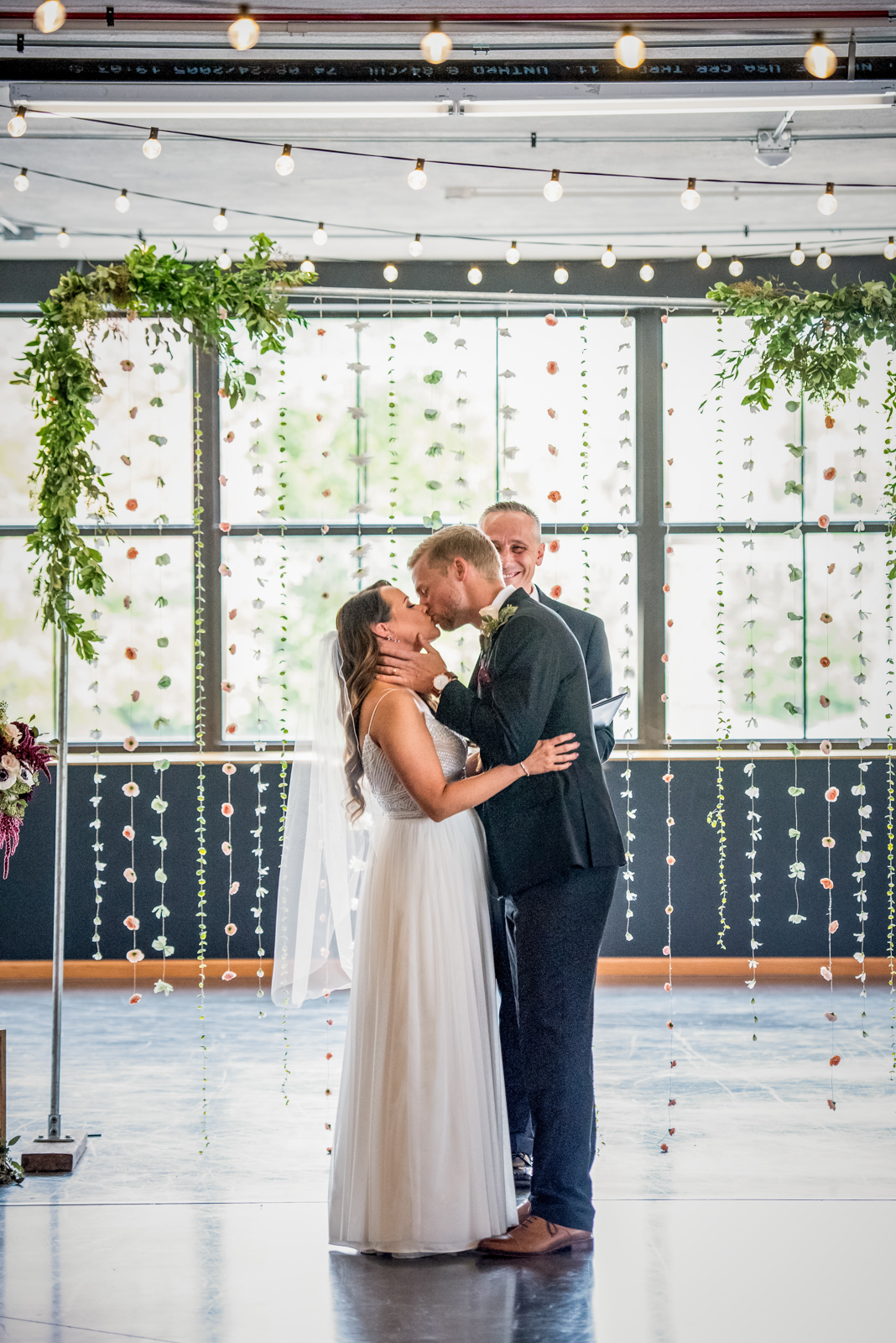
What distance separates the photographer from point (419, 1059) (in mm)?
3025

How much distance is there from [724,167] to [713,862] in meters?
3.54

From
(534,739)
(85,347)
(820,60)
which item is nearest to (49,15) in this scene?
(85,347)

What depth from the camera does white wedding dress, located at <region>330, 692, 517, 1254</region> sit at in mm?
3008

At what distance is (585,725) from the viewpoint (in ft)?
10.4

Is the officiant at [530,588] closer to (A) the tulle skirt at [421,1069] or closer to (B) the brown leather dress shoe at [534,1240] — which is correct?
(B) the brown leather dress shoe at [534,1240]

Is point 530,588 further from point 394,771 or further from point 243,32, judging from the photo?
point 243,32

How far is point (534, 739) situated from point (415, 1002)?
2.38 feet

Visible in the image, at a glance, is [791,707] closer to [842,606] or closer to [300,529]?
[842,606]

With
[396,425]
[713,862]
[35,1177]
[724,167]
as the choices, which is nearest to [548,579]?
[396,425]

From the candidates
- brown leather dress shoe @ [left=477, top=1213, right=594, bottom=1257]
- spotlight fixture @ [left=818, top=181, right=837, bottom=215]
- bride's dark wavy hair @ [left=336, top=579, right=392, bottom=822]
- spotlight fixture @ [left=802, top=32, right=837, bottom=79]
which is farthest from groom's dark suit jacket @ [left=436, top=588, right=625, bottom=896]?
spotlight fixture @ [left=818, top=181, right=837, bottom=215]

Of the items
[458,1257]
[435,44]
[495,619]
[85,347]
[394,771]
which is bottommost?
[458,1257]

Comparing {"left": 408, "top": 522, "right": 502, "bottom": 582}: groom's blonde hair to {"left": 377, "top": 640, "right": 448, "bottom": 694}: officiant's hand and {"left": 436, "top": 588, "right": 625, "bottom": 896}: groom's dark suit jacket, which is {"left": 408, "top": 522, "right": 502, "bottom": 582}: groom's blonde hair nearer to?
{"left": 436, "top": 588, "right": 625, "bottom": 896}: groom's dark suit jacket

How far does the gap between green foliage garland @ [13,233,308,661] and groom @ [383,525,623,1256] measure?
1047 mm

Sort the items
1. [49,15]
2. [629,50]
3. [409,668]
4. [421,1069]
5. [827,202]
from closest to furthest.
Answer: [421,1069] < [409,668] < [49,15] < [629,50] < [827,202]
